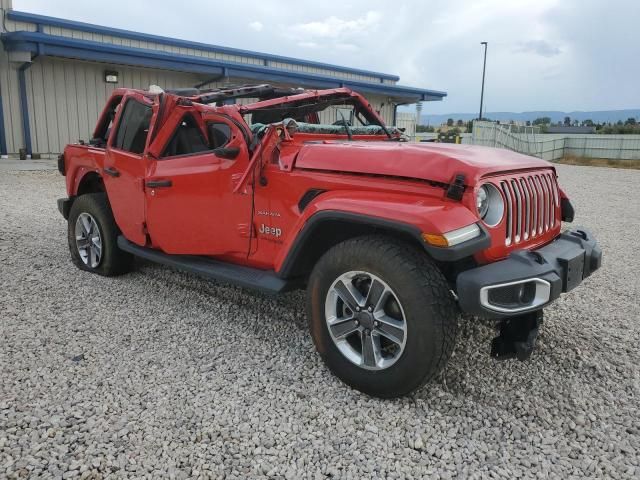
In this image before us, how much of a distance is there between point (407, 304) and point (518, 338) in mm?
827

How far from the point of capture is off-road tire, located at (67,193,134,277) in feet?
16.5

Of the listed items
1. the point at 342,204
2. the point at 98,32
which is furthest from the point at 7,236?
the point at 98,32

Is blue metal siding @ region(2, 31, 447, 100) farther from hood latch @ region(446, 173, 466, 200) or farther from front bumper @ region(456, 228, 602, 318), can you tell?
front bumper @ region(456, 228, 602, 318)

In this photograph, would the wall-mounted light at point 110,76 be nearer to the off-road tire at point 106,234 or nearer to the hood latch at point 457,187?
the off-road tire at point 106,234

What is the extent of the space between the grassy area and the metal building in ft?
49.7

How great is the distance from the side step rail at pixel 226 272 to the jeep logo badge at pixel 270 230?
268mm

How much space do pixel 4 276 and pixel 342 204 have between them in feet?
12.9

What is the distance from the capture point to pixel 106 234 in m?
5.02

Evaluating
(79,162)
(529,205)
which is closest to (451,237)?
(529,205)

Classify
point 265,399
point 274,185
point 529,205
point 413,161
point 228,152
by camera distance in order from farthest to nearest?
point 228,152 → point 274,185 → point 529,205 → point 265,399 → point 413,161

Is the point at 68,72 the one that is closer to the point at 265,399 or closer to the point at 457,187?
the point at 265,399

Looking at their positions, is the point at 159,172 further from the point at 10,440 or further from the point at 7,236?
the point at 7,236

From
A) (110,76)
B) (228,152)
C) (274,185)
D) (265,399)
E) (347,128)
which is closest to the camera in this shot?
(265,399)

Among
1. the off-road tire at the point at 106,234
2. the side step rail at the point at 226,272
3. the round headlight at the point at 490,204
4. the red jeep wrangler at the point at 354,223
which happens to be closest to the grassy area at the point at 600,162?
the red jeep wrangler at the point at 354,223
